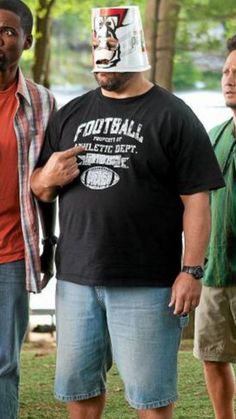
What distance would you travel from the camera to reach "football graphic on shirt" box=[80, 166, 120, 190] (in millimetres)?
5086

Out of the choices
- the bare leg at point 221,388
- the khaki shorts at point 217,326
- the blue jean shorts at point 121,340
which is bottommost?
the bare leg at point 221,388

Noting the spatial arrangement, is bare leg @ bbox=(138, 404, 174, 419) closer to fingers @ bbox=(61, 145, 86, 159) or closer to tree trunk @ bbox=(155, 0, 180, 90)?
fingers @ bbox=(61, 145, 86, 159)

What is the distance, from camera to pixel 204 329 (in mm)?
6395

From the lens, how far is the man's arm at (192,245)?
5.06 metres

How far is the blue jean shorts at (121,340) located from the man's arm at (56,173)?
1.30ft

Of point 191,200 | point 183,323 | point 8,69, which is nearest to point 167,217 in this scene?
point 191,200

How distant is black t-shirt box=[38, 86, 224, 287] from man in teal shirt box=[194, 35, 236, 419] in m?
1.02

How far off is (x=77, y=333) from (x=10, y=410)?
58cm

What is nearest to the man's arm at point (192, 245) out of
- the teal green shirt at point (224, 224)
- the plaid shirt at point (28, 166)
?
the plaid shirt at point (28, 166)

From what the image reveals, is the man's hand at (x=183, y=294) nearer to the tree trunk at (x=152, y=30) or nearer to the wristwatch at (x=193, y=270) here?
the wristwatch at (x=193, y=270)

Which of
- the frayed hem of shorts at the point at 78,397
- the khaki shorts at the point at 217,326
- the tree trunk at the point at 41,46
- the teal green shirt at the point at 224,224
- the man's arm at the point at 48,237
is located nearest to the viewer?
the frayed hem of shorts at the point at 78,397

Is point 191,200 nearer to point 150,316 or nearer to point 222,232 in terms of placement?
point 150,316

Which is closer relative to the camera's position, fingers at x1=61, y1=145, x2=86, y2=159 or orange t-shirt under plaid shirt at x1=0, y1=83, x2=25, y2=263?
fingers at x1=61, y1=145, x2=86, y2=159

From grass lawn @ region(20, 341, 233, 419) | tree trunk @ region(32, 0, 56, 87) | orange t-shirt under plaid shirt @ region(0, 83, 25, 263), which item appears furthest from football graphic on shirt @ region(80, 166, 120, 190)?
tree trunk @ region(32, 0, 56, 87)
